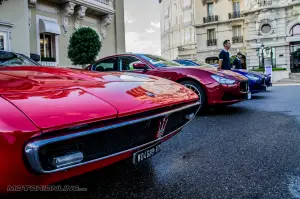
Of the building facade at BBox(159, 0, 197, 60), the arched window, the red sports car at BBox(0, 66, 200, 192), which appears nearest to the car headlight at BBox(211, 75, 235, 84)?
the red sports car at BBox(0, 66, 200, 192)

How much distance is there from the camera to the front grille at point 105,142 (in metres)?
1.32

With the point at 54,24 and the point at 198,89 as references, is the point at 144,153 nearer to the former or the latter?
the point at 198,89

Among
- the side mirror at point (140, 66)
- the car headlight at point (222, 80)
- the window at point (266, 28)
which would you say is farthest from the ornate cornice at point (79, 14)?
the window at point (266, 28)

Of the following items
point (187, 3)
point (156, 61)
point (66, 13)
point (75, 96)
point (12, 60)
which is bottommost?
point (75, 96)

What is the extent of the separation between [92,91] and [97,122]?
0.35m

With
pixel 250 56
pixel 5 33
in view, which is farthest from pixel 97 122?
pixel 250 56

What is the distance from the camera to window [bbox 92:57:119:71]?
18.7 feet

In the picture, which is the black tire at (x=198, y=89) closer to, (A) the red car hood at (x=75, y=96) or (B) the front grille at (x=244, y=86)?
(B) the front grille at (x=244, y=86)

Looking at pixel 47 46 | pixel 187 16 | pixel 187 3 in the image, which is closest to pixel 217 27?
pixel 187 16

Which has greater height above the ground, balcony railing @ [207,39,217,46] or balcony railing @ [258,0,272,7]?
balcony railing @ [258,0,272,7]

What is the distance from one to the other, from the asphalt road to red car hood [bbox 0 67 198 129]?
2.14ft

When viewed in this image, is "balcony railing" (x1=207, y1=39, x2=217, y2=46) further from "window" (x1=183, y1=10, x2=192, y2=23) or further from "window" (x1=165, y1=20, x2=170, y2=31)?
"window" (x1=165, y1=20, x2=170, y2=31)

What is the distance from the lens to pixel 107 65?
19.1 feet

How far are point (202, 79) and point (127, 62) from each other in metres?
1.60
